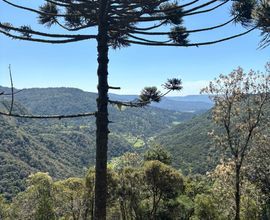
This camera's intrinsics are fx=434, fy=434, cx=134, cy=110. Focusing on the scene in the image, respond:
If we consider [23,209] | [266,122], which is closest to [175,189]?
[266,122]

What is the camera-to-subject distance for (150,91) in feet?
27.4

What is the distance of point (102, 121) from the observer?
723cm

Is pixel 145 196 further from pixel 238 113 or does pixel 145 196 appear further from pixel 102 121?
pixel 102 121

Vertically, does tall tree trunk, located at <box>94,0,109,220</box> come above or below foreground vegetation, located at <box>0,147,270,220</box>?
above

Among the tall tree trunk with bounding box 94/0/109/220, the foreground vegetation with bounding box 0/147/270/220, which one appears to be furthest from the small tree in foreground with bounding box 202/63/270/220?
the tall tree trunk with bounding box 94/0/109/220

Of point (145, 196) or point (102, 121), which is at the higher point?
point (102, 121)

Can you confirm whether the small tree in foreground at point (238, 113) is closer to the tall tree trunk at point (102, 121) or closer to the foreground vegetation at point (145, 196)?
the foreground vegetation at point (145, 196)

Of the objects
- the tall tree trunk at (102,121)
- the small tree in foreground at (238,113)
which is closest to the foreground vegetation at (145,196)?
the small tree in foreground at (238,113)

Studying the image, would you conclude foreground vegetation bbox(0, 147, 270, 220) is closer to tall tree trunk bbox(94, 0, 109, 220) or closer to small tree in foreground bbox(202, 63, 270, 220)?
small tree in foreground bbox(202, 63, 270, 220)

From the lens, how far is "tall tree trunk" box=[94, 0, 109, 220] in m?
6.99

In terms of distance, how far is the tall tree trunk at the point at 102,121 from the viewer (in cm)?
699

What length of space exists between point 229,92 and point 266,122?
3.43 metres

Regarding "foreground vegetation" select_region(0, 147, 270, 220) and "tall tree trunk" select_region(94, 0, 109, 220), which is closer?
"tall tree trunk" select_region(94, 0, 109, 220)

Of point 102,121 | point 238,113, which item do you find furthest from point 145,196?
point 102,121
